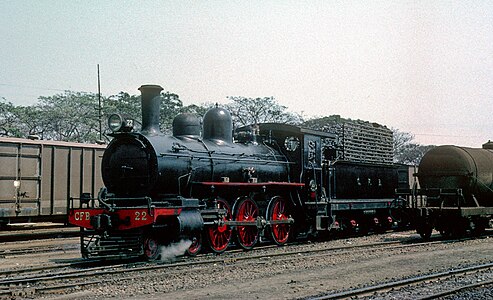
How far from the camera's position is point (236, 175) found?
14.4 metres

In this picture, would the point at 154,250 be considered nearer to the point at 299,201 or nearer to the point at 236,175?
the point at 236,175

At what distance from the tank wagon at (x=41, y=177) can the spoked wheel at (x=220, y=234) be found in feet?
19.9

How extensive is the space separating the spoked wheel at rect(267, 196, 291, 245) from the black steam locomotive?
3 cm

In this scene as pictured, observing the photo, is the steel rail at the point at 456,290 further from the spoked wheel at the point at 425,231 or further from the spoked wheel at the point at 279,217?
the spoked wheel at the point at 425,231

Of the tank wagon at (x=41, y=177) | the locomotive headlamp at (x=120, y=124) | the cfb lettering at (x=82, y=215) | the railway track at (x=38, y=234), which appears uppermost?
the locomotive headlamp at (x=120, y=124)

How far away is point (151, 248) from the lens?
12117 mm

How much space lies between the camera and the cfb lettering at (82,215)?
12.1m

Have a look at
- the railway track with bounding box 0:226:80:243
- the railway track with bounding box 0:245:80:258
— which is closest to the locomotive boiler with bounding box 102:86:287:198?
the railway track with bounding box 0:245:80:258

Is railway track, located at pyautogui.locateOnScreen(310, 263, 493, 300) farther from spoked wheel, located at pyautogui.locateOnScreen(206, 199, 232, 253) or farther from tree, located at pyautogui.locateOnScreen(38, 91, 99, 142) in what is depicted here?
tree, located at pyautogui.locateOnScreen(38, 91, 99, 142)

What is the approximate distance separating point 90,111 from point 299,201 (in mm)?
38358

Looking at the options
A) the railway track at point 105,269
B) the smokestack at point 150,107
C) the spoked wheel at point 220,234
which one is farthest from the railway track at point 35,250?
the smokestack at point 150,107

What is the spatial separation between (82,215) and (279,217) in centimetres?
548

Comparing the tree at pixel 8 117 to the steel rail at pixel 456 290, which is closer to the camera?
the steel rail at pixel 456 290

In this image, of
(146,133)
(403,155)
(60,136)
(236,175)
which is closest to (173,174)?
(146,133)
